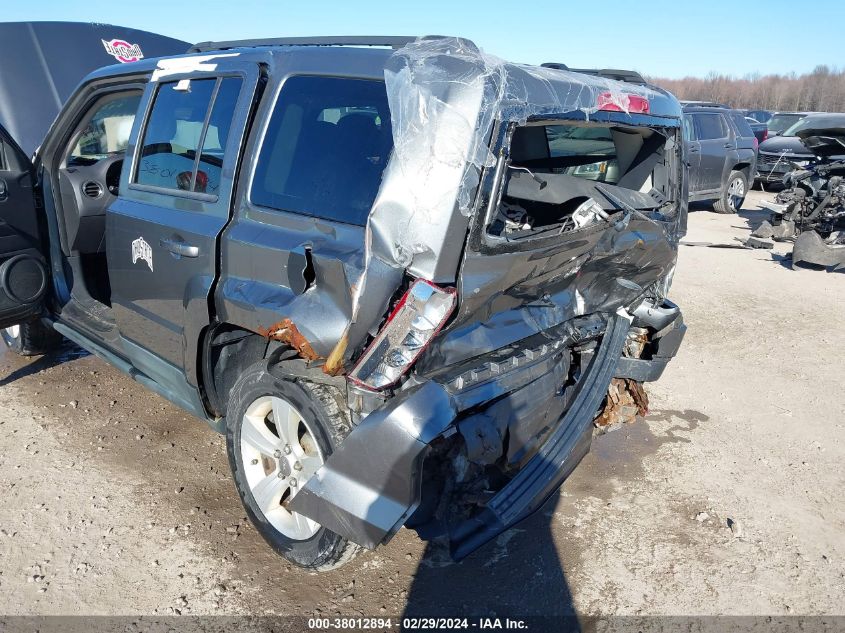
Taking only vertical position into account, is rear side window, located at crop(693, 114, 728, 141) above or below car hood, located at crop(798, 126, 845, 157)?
below

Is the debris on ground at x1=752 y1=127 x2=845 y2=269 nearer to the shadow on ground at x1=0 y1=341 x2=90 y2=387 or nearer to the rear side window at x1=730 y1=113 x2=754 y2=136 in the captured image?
the rear side window at x1=730 y1=113 x2=754 y2=136

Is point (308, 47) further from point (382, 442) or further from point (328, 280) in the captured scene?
point (382, 442)

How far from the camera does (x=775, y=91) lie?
227 ft

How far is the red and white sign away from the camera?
9.07 meters

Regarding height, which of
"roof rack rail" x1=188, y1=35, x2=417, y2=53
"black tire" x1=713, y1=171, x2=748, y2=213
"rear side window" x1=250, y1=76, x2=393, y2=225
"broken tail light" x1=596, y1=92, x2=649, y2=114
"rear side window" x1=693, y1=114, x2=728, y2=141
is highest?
"roof rack rail" x1=188, y1=35, x2=417, y2=53

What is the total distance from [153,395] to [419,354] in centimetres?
287

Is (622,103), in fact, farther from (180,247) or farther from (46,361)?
(46,361)

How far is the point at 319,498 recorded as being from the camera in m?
2.22

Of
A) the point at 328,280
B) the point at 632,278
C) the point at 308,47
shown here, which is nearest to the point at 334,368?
the point at 328,280

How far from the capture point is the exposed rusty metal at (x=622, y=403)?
349 centimetres

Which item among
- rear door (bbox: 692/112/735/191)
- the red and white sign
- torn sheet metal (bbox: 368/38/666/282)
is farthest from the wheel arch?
rear door (bbox: 692/112/735/191)

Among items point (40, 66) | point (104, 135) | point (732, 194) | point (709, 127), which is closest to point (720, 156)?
point (709, 127)

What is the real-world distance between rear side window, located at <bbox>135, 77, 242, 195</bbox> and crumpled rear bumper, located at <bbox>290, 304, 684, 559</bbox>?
137 centimetres

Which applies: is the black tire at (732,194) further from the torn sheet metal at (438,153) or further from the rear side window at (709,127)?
the torn sheet metal at (438,153)
